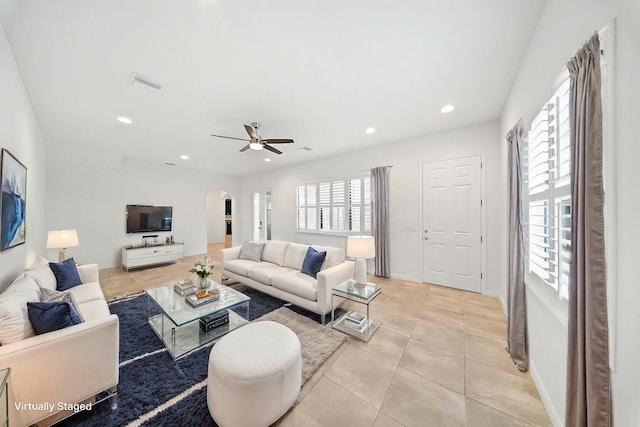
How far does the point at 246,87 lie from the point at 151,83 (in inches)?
39.4

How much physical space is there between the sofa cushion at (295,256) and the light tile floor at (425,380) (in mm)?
1365

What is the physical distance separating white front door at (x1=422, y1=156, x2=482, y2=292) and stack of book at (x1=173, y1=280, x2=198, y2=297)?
146 inches

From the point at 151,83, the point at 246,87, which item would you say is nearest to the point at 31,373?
the point at 151,83

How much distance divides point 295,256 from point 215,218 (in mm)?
7041

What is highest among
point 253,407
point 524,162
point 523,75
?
point 523,75

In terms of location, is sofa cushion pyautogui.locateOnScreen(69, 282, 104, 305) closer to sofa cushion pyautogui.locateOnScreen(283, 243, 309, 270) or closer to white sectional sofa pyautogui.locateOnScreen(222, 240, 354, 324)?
white sectional sofa pyautogui.locateOnScreen(222, 240, 354, 324)

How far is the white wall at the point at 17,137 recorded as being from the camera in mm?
1798

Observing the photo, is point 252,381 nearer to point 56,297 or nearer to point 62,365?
point 62,365

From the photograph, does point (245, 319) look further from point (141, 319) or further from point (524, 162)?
point (524, 162)

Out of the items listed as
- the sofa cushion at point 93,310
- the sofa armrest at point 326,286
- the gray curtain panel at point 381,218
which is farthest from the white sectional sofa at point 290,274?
the sofa cushion at point 93,310

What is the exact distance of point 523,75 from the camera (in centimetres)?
202

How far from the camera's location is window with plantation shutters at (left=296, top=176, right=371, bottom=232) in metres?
4.67

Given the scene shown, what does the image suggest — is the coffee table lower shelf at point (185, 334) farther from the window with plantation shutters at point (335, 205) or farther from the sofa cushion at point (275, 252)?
the window with plantation shutters at point (335, 205)

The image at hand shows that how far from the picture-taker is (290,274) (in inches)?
124
